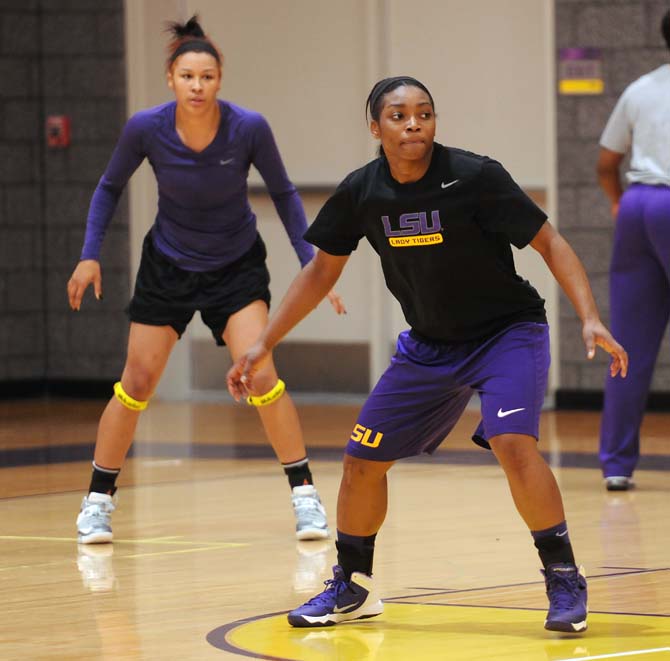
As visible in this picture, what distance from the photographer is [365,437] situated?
4340mm

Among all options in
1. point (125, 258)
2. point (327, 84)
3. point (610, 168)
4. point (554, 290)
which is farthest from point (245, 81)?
point (610, 168)

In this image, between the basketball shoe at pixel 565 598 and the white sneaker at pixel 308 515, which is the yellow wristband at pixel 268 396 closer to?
the white sneaker at pixel 308 515

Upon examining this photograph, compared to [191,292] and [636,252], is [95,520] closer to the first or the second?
[191,292]

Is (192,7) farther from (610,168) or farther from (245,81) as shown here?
(610,168)

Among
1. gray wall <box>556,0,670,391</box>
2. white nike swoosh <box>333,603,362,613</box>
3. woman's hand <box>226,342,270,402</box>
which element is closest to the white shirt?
woman's hand <box>226,342,270,402</box>

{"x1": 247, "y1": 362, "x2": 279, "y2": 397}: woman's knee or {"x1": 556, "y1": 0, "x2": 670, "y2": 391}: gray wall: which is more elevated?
{"x1": 556, "y1": 0, "x2": 670, "y2": 391}: gray wall

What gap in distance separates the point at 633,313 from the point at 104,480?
86.1 inches

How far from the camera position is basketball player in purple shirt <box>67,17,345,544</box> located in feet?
19.1

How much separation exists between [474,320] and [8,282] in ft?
25.2

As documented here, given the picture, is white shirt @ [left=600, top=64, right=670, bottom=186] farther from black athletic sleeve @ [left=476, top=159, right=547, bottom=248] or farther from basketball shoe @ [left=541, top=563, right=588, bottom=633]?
basketball shoe @ [left=541, top=563, right=588, bottom=633]

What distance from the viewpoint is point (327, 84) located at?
1077 centimetres

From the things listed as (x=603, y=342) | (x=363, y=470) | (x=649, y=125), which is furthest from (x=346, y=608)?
(x=649, y=125)

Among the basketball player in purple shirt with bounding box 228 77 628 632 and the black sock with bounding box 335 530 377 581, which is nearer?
the basketball player in purple shirt with bounding box 228 77 628 632

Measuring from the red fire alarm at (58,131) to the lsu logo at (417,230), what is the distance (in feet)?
24.8
